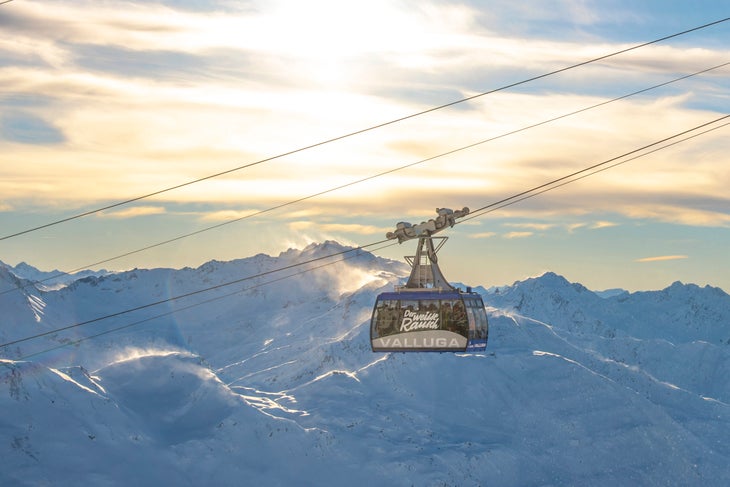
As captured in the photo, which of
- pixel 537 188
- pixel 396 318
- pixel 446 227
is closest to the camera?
pixel 537 188

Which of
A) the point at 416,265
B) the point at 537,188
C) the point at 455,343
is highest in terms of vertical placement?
the point at 537,188

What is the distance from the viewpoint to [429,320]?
83.8 meters

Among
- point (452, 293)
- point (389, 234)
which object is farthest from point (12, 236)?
point (452, 293)

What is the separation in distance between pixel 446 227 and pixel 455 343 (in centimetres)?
1055

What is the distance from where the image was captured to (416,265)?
83.4 metres

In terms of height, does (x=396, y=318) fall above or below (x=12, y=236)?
below

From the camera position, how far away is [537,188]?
6962 centimetres

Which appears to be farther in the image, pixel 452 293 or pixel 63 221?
pixel 452 293

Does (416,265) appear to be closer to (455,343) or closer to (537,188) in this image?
(455,343)

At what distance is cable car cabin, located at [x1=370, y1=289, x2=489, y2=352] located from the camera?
83.3m

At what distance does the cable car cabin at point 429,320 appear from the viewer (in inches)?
3280

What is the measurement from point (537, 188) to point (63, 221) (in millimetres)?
32188

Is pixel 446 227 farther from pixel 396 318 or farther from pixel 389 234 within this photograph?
pixel 396 318

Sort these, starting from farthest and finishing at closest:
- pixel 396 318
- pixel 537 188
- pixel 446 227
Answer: pixel 396 318 < pixel 446 227 < pixel 537 188
